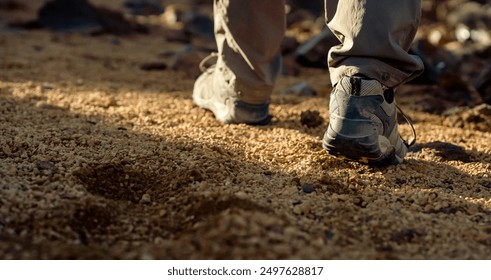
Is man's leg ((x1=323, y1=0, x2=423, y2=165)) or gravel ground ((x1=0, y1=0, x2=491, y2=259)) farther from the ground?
man's leg ((x1=323, y1=0, x2=423, y2=165))

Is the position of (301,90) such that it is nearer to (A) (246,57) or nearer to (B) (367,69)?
(A) (246,57)

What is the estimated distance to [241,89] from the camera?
119 inches

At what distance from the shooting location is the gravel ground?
181 cm

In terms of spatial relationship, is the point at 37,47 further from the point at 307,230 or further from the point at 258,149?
the point at 307,230

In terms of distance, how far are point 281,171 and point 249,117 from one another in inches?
26.4

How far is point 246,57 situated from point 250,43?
0.06m

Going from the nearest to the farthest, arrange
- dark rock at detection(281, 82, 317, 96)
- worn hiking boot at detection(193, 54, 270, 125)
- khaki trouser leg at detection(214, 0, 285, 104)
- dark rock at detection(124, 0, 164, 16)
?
khaki trouser leg at detection(214, 0, 285, 104) < worn hiking boot at detection(193, 54, 270, 125) < dark rock at detection(281, 82, 317, 96) < dark rock at detection(124, 0, 164, 16)

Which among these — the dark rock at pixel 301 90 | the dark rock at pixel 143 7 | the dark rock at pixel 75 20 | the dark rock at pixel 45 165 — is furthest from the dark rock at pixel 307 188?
the dark rock at pixel 143 7

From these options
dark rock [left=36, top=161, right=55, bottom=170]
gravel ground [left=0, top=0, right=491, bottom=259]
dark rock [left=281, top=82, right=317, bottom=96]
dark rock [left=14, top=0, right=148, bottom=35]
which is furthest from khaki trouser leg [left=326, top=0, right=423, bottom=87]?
dark rock [left=14, top=0, right=148, bottom=35]

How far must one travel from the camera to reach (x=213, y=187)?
2.17 m

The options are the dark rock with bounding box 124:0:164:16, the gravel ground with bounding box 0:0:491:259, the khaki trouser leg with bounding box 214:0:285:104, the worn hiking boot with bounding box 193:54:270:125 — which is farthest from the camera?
the dark rock with bounding box 124:0:164:16

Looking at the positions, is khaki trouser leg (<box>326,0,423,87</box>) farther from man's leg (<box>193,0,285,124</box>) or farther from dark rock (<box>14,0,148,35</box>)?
dark rock (<box>14,0,148,35</box>)
